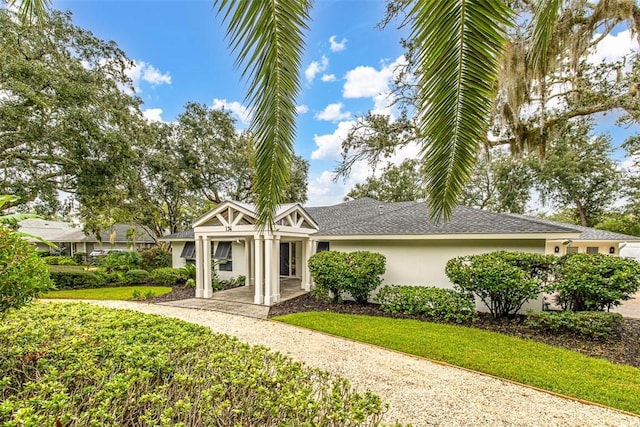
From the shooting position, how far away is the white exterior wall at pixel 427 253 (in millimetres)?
8180

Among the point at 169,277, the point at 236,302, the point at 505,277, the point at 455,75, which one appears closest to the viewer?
the point at 455,75

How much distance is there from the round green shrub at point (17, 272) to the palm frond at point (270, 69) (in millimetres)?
3471

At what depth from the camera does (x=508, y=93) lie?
289 inches

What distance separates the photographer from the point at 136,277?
48.0ft

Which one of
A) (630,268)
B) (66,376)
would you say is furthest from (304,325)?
(630,268)

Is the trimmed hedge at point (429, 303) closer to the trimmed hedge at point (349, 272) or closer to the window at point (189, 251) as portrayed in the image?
the trimmed hedge at point (349, 272)

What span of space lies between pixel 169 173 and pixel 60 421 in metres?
17.4

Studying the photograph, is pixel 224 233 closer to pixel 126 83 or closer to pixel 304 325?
pixel 304 325

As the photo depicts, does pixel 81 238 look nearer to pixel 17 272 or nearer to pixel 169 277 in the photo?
pixel 169 277

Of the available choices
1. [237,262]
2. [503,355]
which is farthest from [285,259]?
[503,355]

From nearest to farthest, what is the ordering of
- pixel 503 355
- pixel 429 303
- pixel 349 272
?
pixel 503 355, pixel 429 303, pixel 349 272

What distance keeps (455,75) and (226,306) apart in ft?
31.3

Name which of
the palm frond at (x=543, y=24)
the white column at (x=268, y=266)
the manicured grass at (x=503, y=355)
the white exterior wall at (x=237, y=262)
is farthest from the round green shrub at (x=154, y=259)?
the palm frond at (x=543, y=24)

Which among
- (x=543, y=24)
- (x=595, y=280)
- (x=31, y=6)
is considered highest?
(x=31, y=6)
